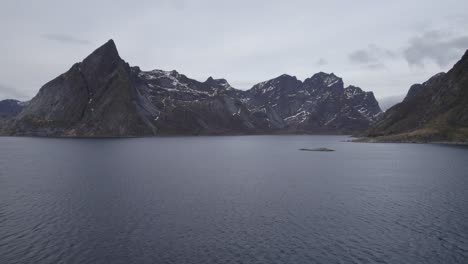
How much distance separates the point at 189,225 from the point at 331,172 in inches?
2846

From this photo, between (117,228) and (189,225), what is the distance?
33.7 feet

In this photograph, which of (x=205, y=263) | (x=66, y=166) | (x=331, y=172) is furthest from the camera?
(x=66, y=166)

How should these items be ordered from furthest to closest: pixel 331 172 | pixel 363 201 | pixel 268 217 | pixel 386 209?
1. pixel 331 172
2. pixel 363 201
3. pixel 386 209
4. pixel 268 217

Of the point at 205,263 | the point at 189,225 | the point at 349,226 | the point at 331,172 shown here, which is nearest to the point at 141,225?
the point at 189,225

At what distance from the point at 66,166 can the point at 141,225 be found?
3306 inches

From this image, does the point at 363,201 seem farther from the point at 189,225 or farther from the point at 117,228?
the point at 117,228

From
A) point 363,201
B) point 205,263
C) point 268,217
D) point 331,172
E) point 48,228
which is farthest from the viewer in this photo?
point 331,172

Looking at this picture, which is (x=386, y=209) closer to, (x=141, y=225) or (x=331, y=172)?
(x=141, y=225)

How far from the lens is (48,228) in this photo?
48844mm

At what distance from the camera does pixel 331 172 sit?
371 feet

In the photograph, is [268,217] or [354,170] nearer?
[268,217]

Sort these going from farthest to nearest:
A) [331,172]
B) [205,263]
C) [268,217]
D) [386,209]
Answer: [331,172] → [386,209] → [268,217] → [205,263]

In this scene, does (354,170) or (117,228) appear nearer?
(117,228)

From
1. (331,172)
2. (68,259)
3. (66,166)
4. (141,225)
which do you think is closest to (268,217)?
(141,225)
